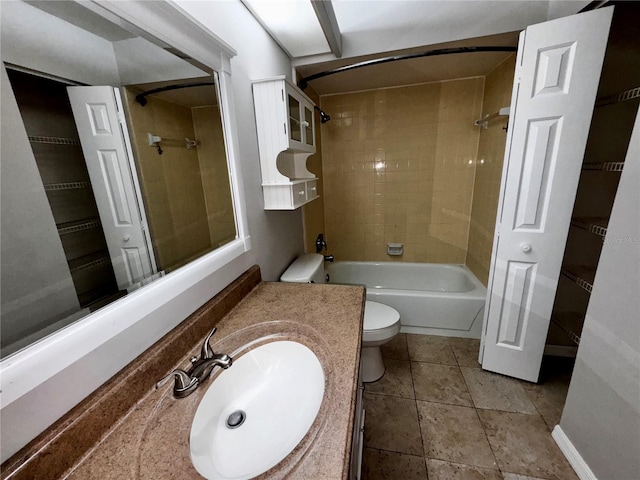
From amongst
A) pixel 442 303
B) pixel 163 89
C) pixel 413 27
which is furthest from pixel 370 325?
pixel 413 27

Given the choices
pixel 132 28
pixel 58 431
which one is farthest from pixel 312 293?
pixel 132 28

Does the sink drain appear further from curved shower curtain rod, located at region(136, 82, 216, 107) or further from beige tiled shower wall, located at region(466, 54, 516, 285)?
beige tiled shower wall, located at region(466, 54, 516, 285)

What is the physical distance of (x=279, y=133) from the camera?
1332 millimetres

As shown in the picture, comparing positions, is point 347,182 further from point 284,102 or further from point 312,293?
point 312,293

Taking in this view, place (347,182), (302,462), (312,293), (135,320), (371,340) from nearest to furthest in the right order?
(302,462)
(135,320)
(312,293)
(371,340)
(347,182)

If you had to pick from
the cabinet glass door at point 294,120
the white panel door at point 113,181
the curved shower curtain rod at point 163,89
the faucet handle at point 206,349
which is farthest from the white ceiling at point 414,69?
the faucet handle at point 206,349

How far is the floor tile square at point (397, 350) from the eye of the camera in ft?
6.48

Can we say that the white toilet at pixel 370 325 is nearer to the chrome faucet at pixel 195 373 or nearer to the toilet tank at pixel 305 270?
the toilet tank at pixel 305 270

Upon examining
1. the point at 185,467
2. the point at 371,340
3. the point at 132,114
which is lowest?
the point at 371,340

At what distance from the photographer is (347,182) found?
2.75m

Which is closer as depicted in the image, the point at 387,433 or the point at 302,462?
the point at 302,462

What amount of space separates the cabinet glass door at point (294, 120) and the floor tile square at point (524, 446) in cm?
195

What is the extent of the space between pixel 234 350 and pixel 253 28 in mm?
1491

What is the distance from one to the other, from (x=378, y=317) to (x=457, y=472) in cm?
83
